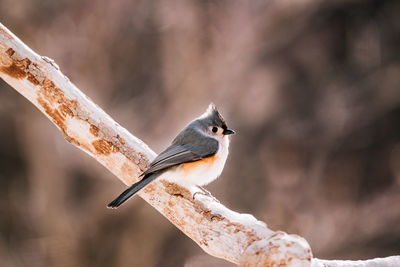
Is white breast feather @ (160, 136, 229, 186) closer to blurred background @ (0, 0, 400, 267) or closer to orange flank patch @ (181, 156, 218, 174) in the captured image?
orange flank patch @ (181, 156, 218, 174)

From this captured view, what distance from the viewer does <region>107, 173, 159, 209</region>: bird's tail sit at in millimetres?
2439

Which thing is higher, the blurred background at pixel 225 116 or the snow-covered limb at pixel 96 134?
the blurred background at pixel 225 116

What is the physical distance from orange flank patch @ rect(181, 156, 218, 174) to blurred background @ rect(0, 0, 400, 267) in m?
3.02

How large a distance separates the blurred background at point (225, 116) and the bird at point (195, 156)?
2.84 metres

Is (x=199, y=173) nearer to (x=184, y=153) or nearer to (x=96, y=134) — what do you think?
(x=184, y=153)

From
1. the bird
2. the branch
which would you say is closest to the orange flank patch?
the bird

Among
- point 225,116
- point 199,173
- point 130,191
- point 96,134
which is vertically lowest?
point 130,191

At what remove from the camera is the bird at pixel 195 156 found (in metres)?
2.65

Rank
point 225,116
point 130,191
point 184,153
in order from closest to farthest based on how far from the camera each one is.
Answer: point 130,191 < point 184,153 < point 225,116

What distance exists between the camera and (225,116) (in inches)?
246

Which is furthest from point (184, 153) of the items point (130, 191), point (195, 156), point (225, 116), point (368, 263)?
point (225, 116)

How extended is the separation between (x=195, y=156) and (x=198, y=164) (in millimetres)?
53

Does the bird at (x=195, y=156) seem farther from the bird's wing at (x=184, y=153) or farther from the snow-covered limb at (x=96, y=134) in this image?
Answer: the snow-covered limb at (x=96, y=134)

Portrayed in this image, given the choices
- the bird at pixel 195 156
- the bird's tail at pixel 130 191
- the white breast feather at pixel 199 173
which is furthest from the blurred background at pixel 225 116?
the bird's tail at pixel 130 191
